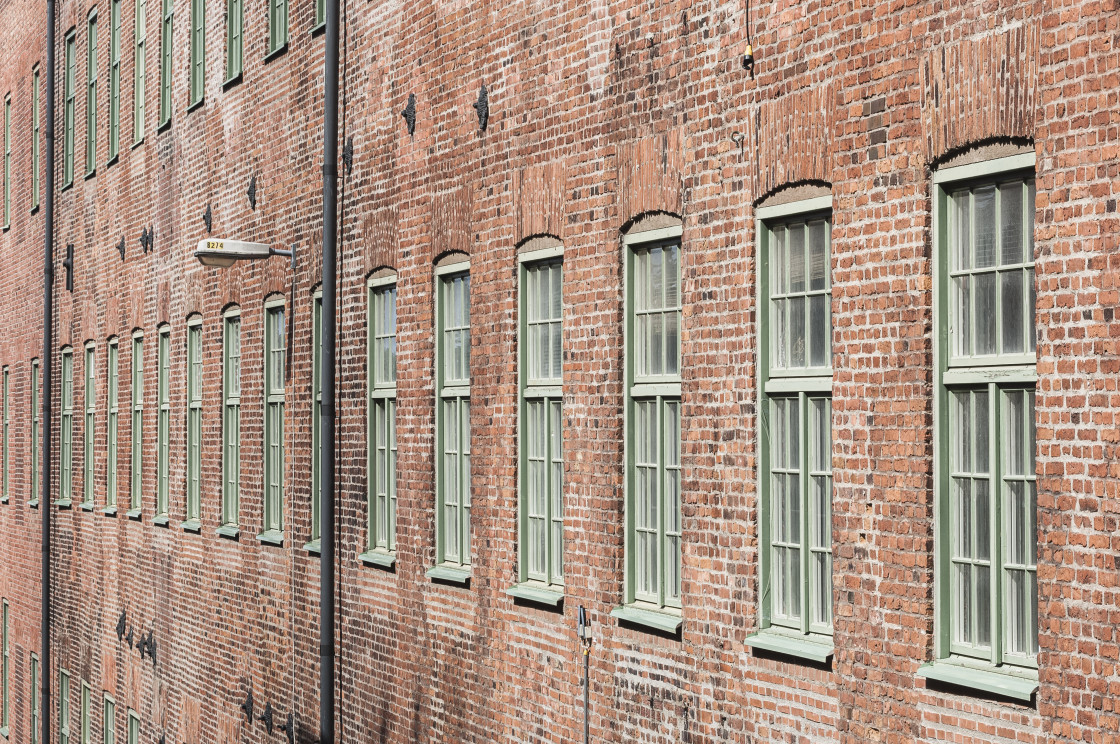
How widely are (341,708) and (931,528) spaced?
7810 mm

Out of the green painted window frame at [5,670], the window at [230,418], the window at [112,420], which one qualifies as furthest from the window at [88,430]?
the green painted window frame at [5,670]

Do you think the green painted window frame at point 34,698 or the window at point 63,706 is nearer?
the window at point 63,706

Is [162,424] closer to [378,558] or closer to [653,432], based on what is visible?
[378,558]

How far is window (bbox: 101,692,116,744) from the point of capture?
2167cm

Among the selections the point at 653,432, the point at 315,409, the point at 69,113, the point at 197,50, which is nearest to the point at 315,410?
the point at 315,409

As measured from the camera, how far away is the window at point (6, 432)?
29250mm

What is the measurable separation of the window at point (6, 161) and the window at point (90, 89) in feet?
21.5

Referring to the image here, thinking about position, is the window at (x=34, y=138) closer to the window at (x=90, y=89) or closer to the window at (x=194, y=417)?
the window at (x=90, y=89)

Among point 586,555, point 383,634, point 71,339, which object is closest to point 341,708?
point 383,634

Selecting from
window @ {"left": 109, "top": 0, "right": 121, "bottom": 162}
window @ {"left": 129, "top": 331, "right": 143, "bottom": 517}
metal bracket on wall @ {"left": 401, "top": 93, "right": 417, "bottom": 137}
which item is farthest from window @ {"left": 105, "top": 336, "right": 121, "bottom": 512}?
metal bracket on wall @ {"left": 401, "top": 93, "right": 417, "bottom": 137}

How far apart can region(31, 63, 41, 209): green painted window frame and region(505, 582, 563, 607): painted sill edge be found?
1817 cm

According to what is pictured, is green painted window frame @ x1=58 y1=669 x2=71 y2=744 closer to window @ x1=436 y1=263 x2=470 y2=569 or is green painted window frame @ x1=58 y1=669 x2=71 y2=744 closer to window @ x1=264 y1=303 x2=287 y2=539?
window @ x1=264 y1=303 x2=287 y2=539

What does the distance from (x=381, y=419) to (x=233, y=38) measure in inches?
218

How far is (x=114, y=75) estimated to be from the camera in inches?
888
